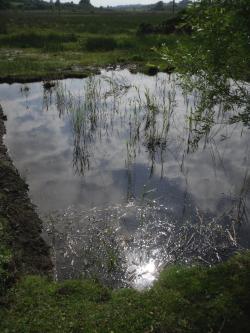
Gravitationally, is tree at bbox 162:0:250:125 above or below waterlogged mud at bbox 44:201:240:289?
above

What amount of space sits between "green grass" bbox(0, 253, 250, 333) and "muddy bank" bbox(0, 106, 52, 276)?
81cm

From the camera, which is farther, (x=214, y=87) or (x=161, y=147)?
(x=161, y=147)

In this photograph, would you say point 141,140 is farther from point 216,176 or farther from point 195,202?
point 195,202

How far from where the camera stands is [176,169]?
49.4ft

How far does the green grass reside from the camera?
7113mm

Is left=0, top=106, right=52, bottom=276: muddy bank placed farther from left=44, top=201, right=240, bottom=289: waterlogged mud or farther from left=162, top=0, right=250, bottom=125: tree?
left=162, top=0, right=250, bottom=125: tree

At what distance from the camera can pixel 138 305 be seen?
7.57m

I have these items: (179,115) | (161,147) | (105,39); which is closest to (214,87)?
(161,147)

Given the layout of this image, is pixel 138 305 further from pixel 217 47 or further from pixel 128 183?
pixel 128 183

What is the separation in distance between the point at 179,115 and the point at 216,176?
21.0 ft

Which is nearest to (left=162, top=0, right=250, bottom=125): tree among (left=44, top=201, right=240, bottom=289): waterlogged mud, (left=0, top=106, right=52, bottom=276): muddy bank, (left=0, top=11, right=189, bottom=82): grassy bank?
(left=44, top=201, right=240, bottom=289): waterlogged mud

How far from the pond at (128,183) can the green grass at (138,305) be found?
1.15 m

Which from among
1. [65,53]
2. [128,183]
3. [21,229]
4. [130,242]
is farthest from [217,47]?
[65,53]

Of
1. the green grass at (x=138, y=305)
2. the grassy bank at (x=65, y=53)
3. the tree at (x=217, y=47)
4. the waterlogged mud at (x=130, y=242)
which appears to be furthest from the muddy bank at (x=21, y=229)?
the grassy bank at (x=65, y=53)
